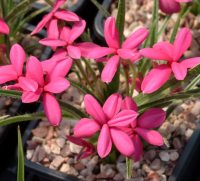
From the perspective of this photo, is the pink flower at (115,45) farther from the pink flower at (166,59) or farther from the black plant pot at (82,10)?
the black plant pot at (82,10)

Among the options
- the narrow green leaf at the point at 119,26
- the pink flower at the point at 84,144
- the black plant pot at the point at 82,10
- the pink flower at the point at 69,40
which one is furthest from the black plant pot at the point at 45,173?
the black plant pot at the point at 82,10

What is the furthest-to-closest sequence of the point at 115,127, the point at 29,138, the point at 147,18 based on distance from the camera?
1. the point at 147,18
2. the point at 29,138
3. the point at 115,127

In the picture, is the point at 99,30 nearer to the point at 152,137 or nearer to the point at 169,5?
the point at 169,5

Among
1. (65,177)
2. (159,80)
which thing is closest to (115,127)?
(159,80)

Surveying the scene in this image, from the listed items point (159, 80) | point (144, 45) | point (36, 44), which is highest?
point (159, 80)

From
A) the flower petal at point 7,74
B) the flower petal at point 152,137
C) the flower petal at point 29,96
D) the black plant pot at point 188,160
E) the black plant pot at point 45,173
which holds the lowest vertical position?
the black plant pot at point 45,173

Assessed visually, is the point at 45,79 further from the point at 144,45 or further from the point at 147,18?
the point at 147,18

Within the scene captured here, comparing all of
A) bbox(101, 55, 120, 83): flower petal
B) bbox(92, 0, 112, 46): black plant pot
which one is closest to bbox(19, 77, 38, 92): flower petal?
bbox(101, 55, 120, 83): flower petal

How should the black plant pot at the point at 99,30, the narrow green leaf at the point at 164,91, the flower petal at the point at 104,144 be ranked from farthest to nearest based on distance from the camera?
the black plant pot at the point at 99,30
the narrow green leaf at the point at 164,91
the flower petal at the point at 104,144
